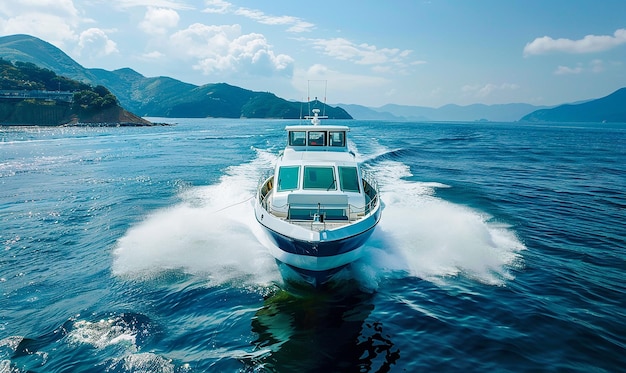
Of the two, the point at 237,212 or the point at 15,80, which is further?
the point at 15,80

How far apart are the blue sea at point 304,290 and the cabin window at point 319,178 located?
3.48 meters

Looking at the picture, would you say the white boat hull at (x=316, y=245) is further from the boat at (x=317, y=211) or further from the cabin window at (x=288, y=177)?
the cabin window at (x=288, y=177)

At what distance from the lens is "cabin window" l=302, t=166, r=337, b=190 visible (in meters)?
15.4

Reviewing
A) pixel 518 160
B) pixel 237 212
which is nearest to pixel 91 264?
pixel 237 212

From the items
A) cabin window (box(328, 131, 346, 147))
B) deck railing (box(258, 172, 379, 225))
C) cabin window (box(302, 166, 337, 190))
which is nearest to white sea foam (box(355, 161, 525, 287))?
deck railing (box(258, 172, 379, 225))

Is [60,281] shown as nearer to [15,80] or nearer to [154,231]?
[154,231]

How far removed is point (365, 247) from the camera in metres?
14.0

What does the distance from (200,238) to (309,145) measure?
306 inches

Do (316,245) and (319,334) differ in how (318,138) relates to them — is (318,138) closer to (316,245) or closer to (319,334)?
(316,245)

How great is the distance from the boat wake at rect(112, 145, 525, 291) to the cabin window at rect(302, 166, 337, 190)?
3.05m

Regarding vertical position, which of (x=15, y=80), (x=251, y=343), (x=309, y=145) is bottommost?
(x=251, y=343)

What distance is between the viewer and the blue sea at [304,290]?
9375 millimetres

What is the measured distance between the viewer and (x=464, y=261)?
14781mm

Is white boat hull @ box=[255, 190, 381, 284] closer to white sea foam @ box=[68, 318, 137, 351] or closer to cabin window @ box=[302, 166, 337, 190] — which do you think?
cabin window @ box=[302, 166, 337, 190]
